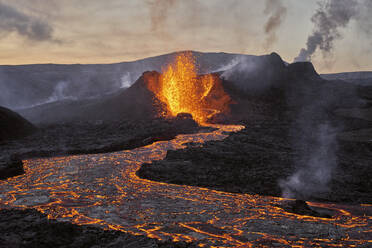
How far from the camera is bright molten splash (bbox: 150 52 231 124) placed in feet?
126

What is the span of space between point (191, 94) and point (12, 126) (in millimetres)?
23239

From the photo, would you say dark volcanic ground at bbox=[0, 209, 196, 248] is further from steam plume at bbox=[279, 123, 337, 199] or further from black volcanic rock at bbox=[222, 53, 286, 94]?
black volcanic rock at bbox=[222, 53, 286, 94]

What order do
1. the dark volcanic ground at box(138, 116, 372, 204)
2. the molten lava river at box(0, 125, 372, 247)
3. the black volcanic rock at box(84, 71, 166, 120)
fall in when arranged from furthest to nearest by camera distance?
the black volcanic rock at box(84, 71, 166, 120) → the dark volcanic ground at box(138, 116, 372, 204) → the molten lava river at box(0, 125, 372, 247)

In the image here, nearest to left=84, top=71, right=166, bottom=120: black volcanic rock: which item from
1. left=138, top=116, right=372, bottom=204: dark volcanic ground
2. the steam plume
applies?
left=138, top=116, right=372, bottom=204: dark volcanic ground

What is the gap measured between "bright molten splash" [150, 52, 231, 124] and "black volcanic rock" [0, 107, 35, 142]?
15.2m

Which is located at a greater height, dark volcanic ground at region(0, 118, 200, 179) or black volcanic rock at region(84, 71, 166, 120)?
black volcanic rock at region(84, 71, 166, 120)

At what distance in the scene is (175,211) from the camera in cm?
946

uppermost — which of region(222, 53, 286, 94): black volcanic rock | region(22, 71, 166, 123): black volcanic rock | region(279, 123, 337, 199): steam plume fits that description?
region(222, 53, 286, 94): black volcanic rock

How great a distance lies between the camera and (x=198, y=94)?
142 feet

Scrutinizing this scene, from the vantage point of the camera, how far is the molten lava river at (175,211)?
765cm

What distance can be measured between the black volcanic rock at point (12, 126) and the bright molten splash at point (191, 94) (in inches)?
597

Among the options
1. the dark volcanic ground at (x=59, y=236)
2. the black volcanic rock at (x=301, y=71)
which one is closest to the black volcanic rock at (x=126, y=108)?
the black volcanic rock at (x=301, y=71)

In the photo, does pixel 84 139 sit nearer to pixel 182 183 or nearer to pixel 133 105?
pixel 182 183

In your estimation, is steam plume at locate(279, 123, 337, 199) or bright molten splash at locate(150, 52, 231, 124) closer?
steam plume at locate(279, 123, 337, 199)
